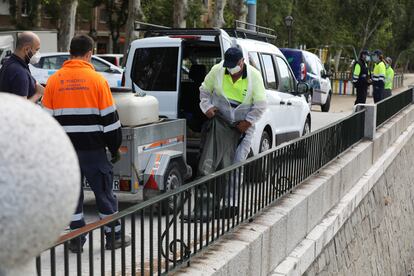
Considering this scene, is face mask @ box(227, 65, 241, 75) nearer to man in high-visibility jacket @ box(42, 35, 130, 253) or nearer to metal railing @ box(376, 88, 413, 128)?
man in high-visibility jacket @ box(42, 35, 130, 253)

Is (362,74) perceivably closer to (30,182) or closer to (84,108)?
(84,108)

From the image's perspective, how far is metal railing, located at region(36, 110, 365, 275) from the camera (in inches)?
133

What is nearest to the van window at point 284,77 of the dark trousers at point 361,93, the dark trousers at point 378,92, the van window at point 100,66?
the dark trousers at point 361,93

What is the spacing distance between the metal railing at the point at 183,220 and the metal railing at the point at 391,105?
6771 millimetres

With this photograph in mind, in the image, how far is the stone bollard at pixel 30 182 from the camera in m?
1.48

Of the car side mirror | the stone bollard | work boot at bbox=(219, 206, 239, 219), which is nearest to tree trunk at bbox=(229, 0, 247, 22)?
the car side mirror

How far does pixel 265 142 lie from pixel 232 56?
315 cm

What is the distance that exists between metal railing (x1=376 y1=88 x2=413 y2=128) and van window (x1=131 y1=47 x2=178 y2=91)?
6367 millimetres

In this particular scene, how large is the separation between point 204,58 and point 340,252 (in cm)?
313

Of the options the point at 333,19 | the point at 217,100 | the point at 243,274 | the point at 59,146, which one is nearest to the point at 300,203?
the point at 217,100

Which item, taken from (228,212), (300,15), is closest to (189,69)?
(228,212)

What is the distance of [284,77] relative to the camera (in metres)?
10.0

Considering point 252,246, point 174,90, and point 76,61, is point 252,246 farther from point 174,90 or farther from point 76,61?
point 174,90

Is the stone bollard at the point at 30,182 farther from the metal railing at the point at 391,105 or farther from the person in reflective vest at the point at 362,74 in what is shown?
the person in reflective vest at the point at 362,74
